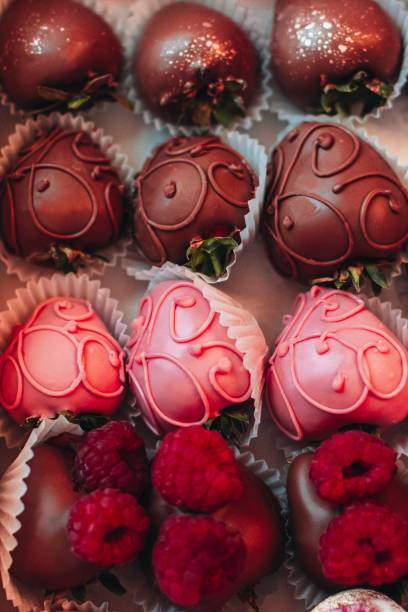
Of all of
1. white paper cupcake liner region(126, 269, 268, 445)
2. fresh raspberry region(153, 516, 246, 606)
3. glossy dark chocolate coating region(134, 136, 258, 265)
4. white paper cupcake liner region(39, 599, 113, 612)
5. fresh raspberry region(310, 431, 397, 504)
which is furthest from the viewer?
glossy dark chocolate coating region(134, 136, 258, 265)

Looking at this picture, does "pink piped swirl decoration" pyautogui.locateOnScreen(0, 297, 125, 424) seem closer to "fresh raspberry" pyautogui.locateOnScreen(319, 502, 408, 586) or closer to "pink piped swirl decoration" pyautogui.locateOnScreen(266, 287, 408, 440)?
"pink piped swirl decoration" pyautogui.locateOnScreen(266, 287, 408, 440)

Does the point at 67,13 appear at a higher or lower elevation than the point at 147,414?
higher

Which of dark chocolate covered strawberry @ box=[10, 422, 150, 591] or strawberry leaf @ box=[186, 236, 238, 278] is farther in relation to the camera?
strawberry leaf @ box=[186, 236, 238, 278]

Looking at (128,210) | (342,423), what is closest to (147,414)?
(342,423)

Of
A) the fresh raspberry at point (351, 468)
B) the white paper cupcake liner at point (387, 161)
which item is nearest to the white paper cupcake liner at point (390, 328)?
the white paper cupcake liner at point (387, 161)

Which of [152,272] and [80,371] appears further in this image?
[152,272]

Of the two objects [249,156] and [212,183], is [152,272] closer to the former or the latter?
[212,183]

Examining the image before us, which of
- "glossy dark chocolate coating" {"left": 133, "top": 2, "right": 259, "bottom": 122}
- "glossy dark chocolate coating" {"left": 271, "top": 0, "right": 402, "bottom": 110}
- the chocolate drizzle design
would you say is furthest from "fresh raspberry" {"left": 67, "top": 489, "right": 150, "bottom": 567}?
"glossy dark chocolate coating" {"left": 271, "top": 0, "right": 402, "bottom": 110}
